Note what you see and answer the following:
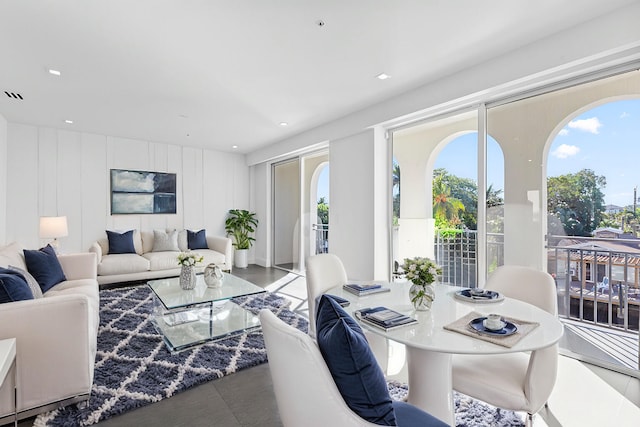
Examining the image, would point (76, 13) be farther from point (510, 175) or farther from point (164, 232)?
point (164, 232)

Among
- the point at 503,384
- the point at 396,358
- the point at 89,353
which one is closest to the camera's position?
the point at 503,384

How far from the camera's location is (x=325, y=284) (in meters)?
2.42

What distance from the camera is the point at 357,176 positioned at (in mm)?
4496

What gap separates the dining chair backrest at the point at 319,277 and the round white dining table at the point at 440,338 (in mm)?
382

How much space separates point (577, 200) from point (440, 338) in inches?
83.9

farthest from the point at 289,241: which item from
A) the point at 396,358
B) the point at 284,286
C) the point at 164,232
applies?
the point at 396,358

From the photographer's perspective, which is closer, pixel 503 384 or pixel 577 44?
pixel 503 384

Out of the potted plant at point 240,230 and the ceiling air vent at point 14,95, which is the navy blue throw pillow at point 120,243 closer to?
the potted plant at point 240,230

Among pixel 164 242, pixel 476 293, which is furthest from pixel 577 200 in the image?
pixel 164 242

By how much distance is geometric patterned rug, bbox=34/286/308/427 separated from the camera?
1981 millimetres

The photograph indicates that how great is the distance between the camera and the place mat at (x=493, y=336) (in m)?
1.31

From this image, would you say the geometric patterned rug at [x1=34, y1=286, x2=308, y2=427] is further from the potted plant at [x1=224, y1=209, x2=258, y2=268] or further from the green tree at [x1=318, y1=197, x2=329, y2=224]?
the potted plant at [x1=224, y1=209, x2=258, y2=268]

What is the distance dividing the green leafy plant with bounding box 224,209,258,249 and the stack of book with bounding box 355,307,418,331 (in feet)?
18.9

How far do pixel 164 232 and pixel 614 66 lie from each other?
634cm
